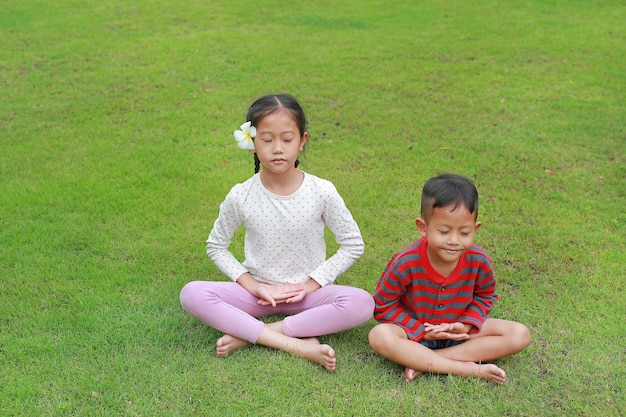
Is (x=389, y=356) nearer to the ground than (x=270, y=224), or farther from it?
nearer to the ground

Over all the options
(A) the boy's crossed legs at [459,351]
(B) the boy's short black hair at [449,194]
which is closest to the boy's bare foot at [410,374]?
(A) the boy's crossed legs at [459,351]

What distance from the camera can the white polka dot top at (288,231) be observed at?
343cm

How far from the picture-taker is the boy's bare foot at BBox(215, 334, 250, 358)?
3248mm

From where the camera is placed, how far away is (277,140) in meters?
3.25

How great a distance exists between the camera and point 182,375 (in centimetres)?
312

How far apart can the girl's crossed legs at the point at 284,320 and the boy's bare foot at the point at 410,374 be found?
1.10 ft

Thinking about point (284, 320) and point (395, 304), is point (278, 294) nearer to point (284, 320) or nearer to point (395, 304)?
point (284, 320)

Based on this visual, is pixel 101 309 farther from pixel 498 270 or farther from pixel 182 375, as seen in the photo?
pixel 498 270

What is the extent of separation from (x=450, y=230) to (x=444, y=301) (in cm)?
39

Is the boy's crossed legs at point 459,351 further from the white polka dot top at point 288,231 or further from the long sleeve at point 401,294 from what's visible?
the white polka dot top at point 288,231

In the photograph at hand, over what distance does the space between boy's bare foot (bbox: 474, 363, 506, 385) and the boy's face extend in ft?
1.65

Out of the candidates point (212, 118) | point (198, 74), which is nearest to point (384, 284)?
point (212, 118)

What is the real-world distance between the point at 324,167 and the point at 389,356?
2.42m

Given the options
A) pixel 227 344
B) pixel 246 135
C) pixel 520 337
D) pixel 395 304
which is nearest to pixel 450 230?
pixel 395 304
